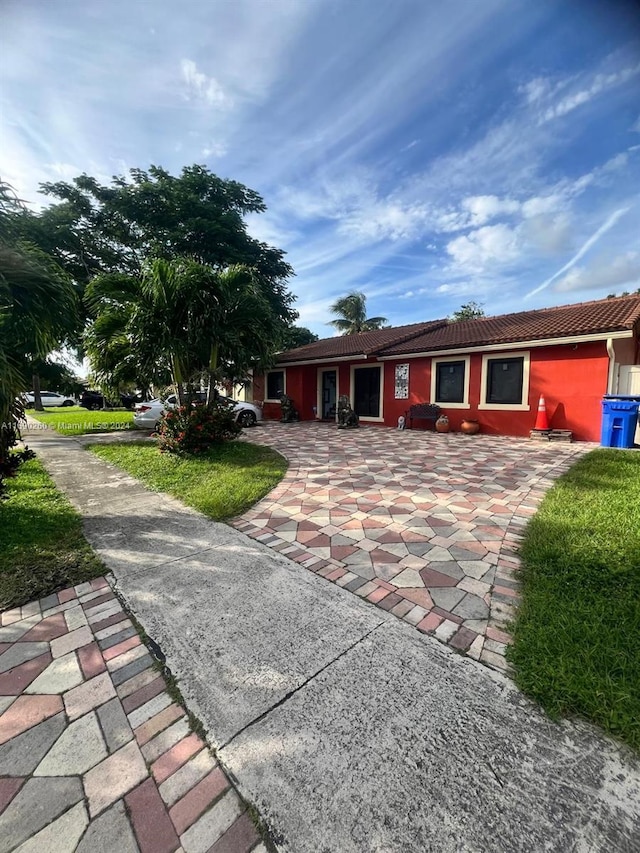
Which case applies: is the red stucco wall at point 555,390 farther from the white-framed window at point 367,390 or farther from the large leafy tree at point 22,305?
the large leafy tree at point 22,305

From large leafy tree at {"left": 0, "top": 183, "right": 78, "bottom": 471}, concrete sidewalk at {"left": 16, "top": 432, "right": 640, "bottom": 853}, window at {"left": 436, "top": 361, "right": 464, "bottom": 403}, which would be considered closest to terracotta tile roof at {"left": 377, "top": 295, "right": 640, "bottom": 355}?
window at {"left": 436, "top": 361, "right": 464, "bottom": 403}

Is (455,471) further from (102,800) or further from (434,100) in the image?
(434,100)

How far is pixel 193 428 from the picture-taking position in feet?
23.8

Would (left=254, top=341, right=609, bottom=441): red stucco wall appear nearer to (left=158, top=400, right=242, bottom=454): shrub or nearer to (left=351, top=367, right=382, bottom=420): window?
(left=351, top=367, right=382, bottom=420): window

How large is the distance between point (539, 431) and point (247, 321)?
7648 millimetres

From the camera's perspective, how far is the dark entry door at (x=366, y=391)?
1274 cm

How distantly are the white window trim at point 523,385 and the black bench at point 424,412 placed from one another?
50.1 inches

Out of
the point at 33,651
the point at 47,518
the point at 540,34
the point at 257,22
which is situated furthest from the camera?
the point at 257,22

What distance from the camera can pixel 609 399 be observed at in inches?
295

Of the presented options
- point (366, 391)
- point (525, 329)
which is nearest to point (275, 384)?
point (366, 391)

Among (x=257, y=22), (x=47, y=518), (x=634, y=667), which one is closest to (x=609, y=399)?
(x=634, y=667)

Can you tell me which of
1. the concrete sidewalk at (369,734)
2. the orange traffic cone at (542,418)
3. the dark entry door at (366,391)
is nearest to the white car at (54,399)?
the dark entry door at (366,391)

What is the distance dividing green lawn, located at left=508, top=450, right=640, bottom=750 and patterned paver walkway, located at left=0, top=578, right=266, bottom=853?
4.96ft

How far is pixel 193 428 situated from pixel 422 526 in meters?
5.28
